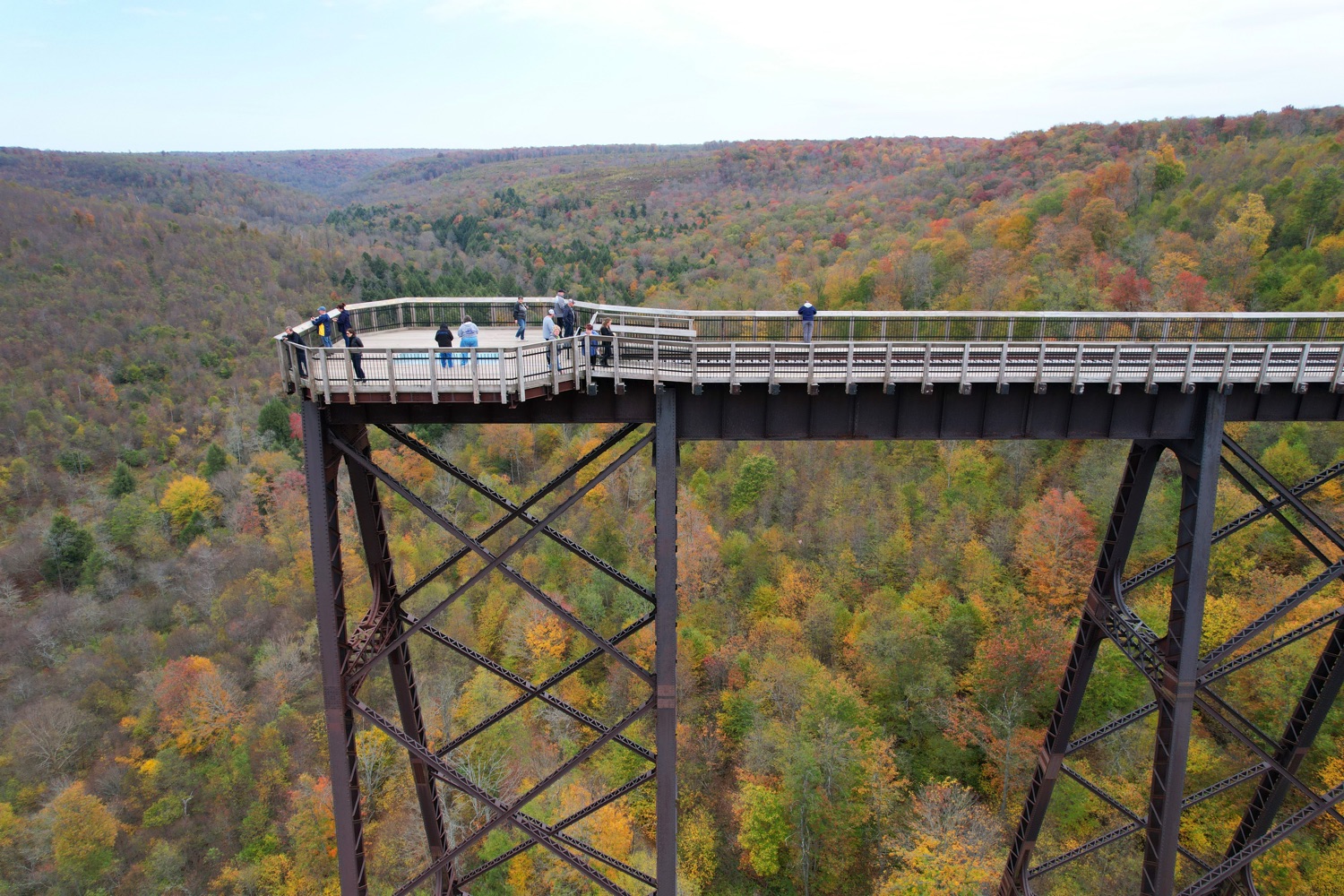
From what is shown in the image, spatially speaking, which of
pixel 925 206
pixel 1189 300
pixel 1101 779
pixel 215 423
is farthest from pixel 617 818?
pixel 925 206

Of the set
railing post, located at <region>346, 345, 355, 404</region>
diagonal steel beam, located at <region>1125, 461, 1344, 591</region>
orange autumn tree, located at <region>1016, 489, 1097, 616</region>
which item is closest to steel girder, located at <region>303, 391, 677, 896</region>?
railing post, located at <region>346, 345, 355, 404</region>

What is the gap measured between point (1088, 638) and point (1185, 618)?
261 centimetres

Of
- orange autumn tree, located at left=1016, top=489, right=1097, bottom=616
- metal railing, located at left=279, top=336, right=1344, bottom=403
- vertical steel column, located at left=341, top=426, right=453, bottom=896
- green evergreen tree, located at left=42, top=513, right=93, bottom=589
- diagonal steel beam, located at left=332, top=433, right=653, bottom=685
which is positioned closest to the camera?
metal railing, located at left=279, top=336, right=1344, bottom=403

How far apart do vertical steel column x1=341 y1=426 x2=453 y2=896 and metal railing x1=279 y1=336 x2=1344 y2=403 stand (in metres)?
1.68

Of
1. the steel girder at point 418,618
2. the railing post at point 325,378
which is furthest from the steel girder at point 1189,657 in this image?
the railing post at point 325,378

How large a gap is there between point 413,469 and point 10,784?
27.2 metres

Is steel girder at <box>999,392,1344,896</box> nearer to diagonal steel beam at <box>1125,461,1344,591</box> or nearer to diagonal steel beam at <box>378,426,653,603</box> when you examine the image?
diagonal steel beam at <box>1125,461,1344,591</box>

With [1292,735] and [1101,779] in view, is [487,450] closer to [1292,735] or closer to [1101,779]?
[1101,779]

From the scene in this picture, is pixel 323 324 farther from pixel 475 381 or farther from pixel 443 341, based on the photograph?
pixel 475 381

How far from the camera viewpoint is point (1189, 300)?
115 feet

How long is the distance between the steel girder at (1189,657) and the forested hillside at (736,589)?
6.53m

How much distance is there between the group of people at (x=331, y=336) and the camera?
991 cm

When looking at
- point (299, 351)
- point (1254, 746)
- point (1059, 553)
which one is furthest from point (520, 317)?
point (1059, 553)

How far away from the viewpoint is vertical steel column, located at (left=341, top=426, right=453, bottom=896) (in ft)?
39.0
